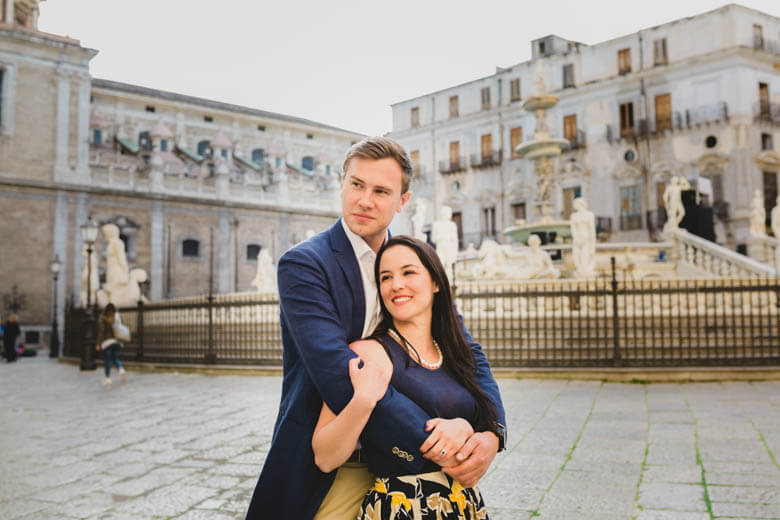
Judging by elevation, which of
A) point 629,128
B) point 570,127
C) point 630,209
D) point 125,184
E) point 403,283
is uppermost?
point 570,127

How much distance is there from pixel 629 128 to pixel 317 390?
3712 centimetres

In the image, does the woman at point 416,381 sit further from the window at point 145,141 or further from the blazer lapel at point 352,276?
the window at point 145,141

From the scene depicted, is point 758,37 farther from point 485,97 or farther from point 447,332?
point 447,332

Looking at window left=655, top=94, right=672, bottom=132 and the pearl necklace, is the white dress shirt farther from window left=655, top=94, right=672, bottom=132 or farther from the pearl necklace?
window left=655, top=94, right=672, bottom=132

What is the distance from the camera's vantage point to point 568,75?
37.8 meters

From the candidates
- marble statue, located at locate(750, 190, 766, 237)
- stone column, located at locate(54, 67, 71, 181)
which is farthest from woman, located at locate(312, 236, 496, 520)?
stone column, located at locate(54, 67, 71, 181)

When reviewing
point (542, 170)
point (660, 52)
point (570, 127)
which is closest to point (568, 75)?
point (570, 127)

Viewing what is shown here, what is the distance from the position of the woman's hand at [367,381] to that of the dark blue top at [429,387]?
0.14m

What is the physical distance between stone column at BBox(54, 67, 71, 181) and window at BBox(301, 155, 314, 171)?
21.2 meters

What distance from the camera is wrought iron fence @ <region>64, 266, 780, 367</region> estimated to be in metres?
9.45

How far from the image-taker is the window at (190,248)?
124 ft

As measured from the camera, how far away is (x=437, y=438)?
69.2 inches

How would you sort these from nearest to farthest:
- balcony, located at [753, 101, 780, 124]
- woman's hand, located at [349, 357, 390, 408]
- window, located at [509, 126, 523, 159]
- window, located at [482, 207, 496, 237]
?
woman's hand, located at [349, 357, 390, 408] → balcony, located at [753, 101, 780, 124] → window, located at [509, 126, 523, 159] → window, located at [482, 207, 496, 237]

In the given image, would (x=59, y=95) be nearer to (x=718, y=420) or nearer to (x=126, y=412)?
(x=126, y=412)
